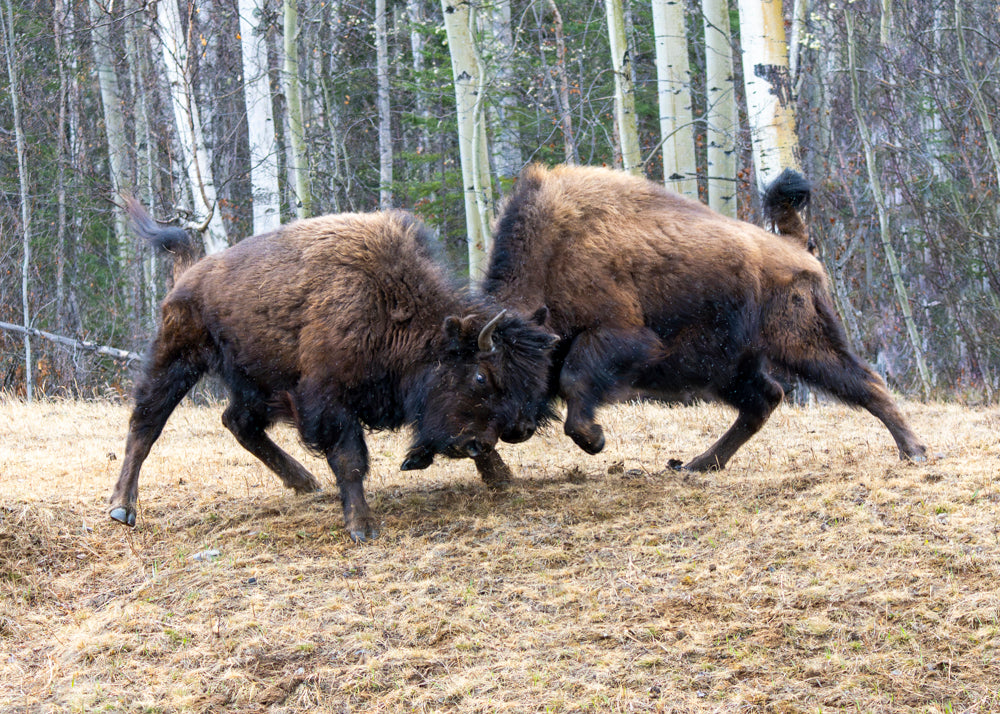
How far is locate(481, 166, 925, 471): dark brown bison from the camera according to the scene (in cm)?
582

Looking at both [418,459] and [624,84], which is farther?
[624,84]

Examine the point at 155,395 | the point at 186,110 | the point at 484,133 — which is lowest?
the point at 155,395

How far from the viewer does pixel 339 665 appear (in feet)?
12.6

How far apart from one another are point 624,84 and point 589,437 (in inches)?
214

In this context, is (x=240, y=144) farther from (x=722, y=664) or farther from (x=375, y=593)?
(x=722, y=664)

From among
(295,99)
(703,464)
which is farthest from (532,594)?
(295,99)

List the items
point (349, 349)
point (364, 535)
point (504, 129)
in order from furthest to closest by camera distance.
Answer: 1. point (504, 129)
2. point (349, 349)
3. point (364, 535)

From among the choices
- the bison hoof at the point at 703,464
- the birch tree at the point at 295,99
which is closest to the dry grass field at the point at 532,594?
the bison hoof at the point at 703,464

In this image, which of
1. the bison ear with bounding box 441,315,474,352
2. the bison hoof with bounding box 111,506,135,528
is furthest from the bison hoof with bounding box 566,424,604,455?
the bison hoof with bounding box 111,506,135,528

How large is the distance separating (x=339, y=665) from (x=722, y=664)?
153cm

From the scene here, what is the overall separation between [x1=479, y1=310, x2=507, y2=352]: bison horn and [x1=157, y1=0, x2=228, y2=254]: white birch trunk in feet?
16.3

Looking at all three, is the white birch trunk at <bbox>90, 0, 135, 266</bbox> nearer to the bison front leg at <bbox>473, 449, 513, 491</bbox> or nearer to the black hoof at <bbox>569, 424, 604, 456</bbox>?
the bison front leg at <bbox>473, 449, 513, 491</bbox>

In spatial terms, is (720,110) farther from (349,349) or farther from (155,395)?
(155,395)

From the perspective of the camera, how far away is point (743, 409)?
6.68 meters
